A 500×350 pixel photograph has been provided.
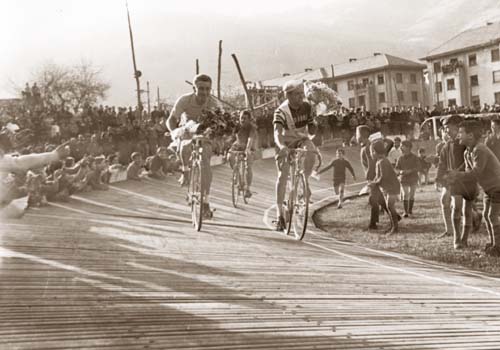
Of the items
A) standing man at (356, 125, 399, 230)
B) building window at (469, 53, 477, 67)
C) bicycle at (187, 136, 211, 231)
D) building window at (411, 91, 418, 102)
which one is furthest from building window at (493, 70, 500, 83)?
building window at (411, 91, 418, 102)

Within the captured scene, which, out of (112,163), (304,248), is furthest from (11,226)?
(112,163)

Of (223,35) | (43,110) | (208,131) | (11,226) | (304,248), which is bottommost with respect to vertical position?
(304,248)

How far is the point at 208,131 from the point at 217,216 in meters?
2.40

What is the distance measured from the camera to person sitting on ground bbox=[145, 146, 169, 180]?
1376cm

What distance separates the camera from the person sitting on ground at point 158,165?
542 inches

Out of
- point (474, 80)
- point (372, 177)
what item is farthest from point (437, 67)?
point (372, 177)

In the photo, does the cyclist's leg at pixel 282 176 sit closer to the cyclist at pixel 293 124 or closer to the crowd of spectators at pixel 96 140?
the cyclist at pixel 293 124

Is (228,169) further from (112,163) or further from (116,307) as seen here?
(116,307)

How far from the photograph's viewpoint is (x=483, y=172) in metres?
7.43

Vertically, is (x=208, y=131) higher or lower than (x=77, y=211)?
higher

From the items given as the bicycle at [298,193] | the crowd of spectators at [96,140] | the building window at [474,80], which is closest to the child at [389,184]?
the crowd of spectators at [96,140]

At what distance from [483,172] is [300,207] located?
2.24m

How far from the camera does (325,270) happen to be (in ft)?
18.4

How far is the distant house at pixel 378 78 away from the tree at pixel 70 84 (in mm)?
10843
